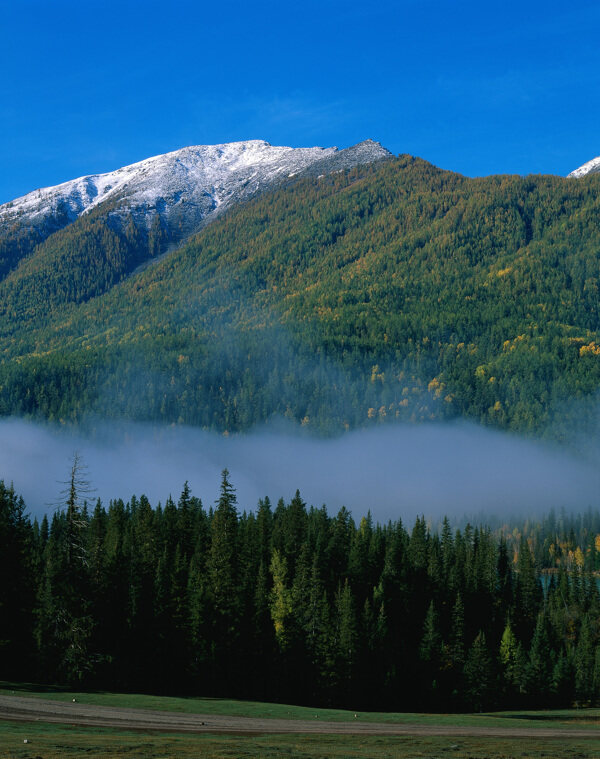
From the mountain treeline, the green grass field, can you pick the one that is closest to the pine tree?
the mountain treeline

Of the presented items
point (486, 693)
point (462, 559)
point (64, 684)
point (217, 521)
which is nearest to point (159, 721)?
point (64, 684)

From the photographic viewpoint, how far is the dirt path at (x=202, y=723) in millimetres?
43844

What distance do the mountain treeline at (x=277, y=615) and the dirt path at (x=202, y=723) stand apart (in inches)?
649

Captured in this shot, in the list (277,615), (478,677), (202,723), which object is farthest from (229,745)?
(478,677)

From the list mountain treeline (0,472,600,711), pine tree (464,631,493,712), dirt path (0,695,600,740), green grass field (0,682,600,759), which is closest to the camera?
green grass field (0,682,600,759)

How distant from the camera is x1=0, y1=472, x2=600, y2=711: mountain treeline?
229 feet

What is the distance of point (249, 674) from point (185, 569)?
1378 centimetres

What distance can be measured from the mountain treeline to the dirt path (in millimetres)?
16496

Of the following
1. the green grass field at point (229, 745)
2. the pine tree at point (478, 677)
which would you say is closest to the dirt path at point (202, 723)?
the green grass field at point (229, 745)

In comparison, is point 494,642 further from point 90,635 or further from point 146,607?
point 90,635

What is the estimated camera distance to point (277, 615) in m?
102

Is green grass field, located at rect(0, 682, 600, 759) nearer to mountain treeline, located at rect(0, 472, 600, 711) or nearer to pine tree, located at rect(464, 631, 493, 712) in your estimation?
mountain treeline, located at rect(0, 472, 600, 711)

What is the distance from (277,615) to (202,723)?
184ft

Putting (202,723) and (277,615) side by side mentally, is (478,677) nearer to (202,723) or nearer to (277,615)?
(277,615)
